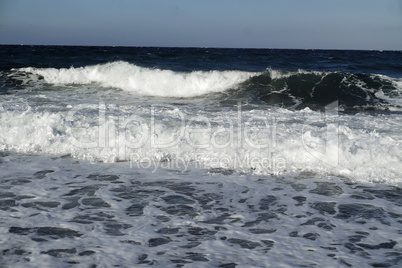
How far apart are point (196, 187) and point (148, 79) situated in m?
10.3

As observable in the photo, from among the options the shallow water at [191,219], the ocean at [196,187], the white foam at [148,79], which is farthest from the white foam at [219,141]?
the white foam at [148,79]

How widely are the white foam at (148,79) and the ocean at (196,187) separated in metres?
3.03

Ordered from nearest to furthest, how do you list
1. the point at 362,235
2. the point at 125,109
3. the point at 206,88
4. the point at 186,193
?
the point at 362,235 → the point at 186,193 → the point at 125,109 → the point at 206,88

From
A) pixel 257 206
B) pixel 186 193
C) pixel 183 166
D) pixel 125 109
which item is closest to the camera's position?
pixel 257 206

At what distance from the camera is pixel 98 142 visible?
6.70 m

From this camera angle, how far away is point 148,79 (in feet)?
47.9

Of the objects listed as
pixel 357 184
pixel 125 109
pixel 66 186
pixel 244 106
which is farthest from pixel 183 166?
pixel 244 106

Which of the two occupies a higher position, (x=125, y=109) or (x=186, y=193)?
(x=125, y=109)

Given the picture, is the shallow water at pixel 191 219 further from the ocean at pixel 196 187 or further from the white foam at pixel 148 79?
the white foam at pixel 148 79

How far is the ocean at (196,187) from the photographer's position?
321cm

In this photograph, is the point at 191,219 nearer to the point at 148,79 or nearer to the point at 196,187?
the point at 196,187

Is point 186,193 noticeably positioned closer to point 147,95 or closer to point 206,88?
point 147,95

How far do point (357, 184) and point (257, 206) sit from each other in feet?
5.23

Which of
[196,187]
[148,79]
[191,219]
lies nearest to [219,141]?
[196,187]
